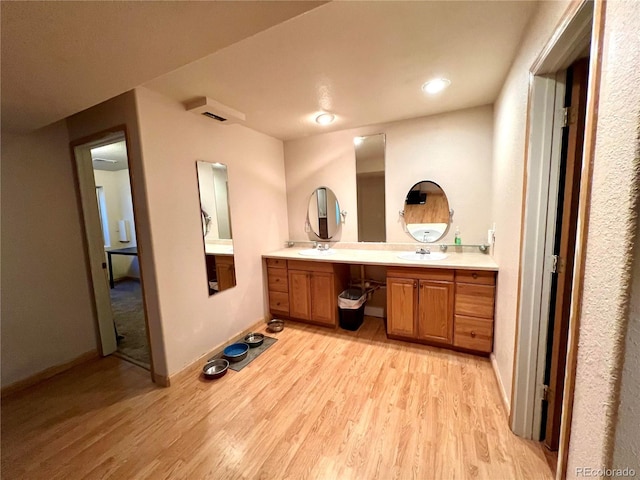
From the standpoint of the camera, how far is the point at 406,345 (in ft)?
8.29

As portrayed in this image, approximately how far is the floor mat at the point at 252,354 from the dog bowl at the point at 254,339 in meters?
0.04

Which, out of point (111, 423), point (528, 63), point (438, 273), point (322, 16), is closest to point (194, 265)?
point (111, 423)

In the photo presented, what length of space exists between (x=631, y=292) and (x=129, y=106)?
8.67 feet

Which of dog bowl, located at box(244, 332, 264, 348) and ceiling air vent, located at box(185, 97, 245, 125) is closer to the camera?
ceiling air vent, located at box(185, 97, 245, 125)

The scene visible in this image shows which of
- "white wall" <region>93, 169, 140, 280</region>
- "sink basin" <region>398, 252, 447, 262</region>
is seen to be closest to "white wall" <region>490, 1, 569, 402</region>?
"sink basin" <region>398, 252, 447, 262</region>

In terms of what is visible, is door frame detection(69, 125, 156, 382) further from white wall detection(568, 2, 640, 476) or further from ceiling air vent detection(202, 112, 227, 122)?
white wall detection(568, 2, 640, 476)

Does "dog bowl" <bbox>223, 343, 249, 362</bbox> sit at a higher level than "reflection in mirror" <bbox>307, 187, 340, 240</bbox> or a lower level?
lower

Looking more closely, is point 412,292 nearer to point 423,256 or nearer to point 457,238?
point 423,256

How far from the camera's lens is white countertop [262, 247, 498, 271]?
7.16 ft

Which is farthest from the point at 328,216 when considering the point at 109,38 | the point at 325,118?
the point at 109,38

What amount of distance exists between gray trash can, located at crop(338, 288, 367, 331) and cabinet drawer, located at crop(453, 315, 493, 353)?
966mm

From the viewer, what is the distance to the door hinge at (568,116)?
1197mm

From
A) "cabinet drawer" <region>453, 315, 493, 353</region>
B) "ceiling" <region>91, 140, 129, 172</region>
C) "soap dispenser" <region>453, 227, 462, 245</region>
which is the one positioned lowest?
"cabinet drawer" <region>453, 315, 493, 353</region>

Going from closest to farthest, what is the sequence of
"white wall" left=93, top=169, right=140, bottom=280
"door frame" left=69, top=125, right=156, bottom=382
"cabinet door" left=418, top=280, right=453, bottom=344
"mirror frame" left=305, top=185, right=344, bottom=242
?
"door frame" left=69, top=125, right=156, bottom=382 < "cabinet door" left=418, top=280, right=453, bottom=344 < "mirror frame" left=305, top=185, right=344, bottom=242 < "white wall" left=93, top=169, right=140, bottom=280
